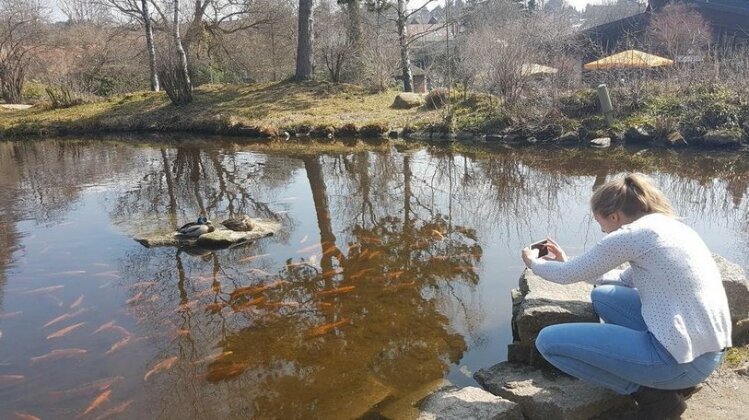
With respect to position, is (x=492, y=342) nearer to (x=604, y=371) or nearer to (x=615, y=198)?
(x=604, y=371)

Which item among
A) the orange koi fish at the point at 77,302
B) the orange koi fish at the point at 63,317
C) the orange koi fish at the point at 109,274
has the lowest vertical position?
the orange koi fish at the point at 63,317

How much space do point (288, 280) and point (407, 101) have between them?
14.0 m

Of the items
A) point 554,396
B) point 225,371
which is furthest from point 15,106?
point 554,396

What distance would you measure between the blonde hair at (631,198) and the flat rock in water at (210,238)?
531cm

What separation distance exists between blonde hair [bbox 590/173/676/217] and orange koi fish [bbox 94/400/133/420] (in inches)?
129

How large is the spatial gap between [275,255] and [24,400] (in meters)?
3.21

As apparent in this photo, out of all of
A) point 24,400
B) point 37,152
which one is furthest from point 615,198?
point 37,152

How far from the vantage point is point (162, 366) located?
441cm

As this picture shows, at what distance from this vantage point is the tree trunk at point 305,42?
2161cm

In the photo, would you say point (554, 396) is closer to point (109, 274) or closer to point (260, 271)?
point (260, 271)

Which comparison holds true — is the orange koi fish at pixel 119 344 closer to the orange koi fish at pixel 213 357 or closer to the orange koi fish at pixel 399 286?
the orange koi fish at pixel 213 357

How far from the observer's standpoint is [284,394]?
4.00 meters

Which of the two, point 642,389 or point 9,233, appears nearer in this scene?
point 642,389

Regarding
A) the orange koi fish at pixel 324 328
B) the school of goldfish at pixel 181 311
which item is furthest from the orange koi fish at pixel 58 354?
the orange koi fish at pixel 324 328
